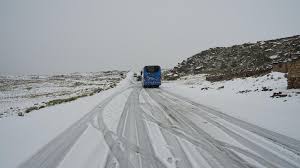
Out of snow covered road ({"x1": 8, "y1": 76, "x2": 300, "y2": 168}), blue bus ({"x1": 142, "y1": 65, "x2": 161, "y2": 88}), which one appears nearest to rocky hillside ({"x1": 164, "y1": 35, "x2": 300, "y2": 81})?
blue bus ({"x1": 142, "y1": 65, "x2": 161, "y2": 88})

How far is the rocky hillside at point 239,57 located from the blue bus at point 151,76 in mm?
10114

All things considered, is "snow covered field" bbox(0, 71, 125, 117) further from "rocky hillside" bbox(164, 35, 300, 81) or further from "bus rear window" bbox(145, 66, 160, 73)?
"rocky hillside" bbox(164, 35, 300, 81)

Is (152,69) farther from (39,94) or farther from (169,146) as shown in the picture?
(169,146)

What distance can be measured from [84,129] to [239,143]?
4839 mm

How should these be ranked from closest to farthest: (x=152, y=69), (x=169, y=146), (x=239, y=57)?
(x=169, y=146)
(x=152, y=69)
(x=239, y=57)

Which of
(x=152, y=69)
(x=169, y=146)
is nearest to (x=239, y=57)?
(x=152, y=69)

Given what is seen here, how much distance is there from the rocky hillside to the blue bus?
33.2 feet

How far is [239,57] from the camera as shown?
161 ft

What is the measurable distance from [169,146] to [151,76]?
81.3 ft

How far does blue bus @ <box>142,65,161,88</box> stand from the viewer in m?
29.8

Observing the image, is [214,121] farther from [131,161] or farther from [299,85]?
[299,85]

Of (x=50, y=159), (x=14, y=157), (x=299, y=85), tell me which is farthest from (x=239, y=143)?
(x=299, y=85)

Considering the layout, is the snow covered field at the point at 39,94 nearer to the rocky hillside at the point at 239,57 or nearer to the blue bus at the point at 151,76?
the blue bus at the point at 151,76

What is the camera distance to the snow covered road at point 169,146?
4.32 m
